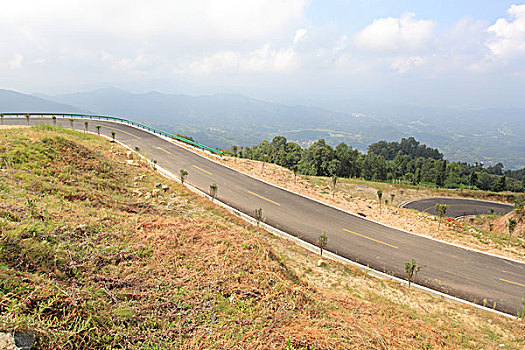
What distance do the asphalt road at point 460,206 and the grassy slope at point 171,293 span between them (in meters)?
27.2

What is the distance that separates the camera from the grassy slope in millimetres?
4703

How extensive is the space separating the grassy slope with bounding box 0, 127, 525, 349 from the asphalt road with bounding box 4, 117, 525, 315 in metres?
2.60

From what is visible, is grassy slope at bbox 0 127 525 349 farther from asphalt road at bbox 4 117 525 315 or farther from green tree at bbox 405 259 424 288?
asphalt road at bbox 4 117 525 315

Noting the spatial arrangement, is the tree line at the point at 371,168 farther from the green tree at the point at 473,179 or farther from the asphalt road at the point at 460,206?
the asphalt road at the point at 460,206

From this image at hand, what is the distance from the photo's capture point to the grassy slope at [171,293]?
470 cm

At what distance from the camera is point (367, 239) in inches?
643

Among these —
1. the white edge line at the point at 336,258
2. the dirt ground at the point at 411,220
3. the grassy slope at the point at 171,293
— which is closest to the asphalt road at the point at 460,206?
the dirt ground at the point at 411,220

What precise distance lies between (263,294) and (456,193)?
46104 mm

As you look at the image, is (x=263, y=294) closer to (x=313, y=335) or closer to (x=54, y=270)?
(x=313, y=335)

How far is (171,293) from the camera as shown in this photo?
611 cm

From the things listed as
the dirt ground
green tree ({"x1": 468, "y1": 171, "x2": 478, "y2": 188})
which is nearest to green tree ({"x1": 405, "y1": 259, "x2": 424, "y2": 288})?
the dirt ground

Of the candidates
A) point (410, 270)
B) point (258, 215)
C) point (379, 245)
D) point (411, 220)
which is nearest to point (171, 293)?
point (258, 215)

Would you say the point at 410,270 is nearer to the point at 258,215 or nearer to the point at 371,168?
the point at 258,215

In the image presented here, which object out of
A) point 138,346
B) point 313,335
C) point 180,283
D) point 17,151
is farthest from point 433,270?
point 17,151
